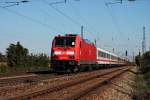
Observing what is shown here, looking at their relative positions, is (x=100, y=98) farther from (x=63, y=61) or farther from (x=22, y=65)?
(x=22, y=65)

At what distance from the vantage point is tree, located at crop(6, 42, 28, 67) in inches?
Result: 1906

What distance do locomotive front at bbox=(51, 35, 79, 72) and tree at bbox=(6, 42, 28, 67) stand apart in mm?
16483

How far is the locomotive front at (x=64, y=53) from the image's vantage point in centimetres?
3212

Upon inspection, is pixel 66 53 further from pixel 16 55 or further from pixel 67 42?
pixel 16 55

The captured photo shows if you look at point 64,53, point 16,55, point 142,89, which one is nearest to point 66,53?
point 64,53

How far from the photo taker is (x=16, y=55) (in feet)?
160

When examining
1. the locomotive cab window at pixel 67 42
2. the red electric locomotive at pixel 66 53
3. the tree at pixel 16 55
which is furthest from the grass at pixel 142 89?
the tree at pixel 16 55

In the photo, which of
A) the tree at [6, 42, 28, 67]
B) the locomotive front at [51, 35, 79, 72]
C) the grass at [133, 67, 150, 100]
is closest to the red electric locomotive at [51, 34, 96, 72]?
the locomotive front at [51, 35, 79, 72]

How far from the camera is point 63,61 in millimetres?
A: 31984

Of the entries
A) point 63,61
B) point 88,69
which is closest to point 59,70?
point 63,61

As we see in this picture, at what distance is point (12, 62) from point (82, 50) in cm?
1643

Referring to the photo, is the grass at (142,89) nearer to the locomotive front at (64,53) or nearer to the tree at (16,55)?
the locomotive front at (64,53)

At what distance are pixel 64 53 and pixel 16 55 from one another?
1786 cm

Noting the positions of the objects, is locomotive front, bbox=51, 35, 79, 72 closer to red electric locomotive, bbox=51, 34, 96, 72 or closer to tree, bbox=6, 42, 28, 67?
red electric locomotive, bbox=51, 34, 96, 72
